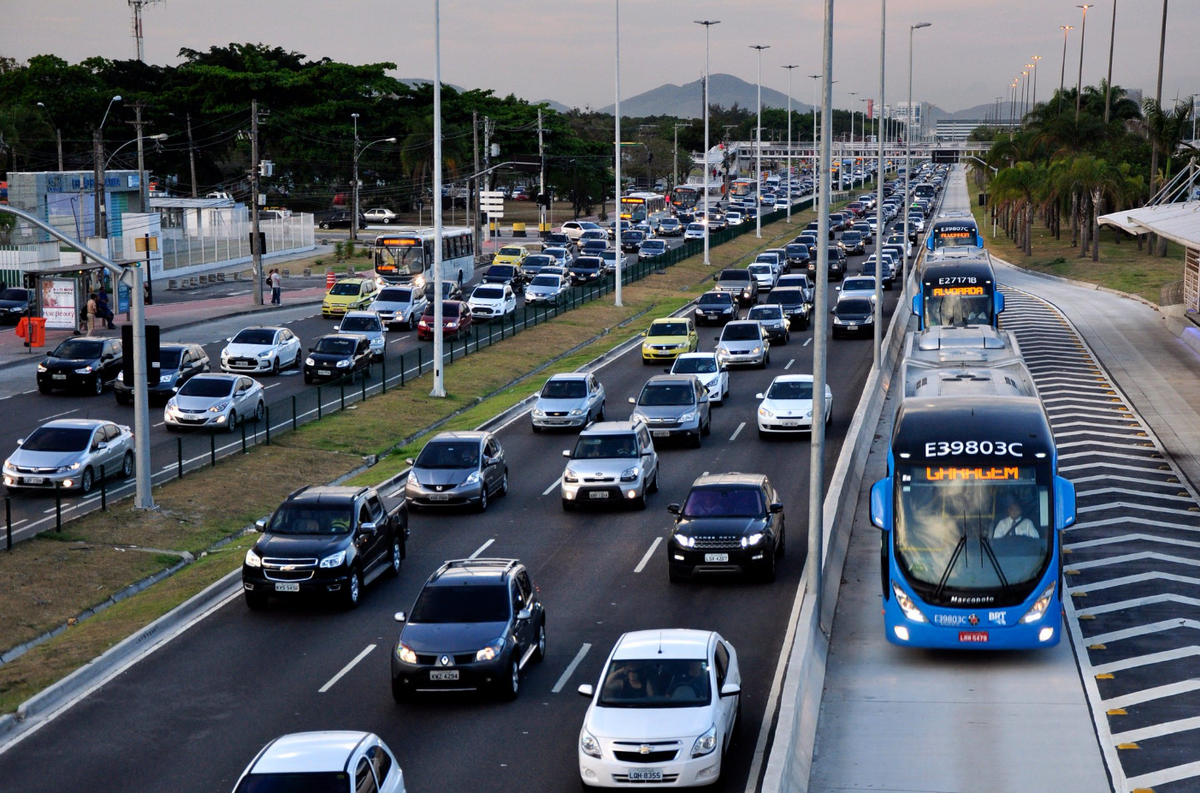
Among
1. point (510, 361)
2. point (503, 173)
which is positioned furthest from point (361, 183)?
point (510, 361)

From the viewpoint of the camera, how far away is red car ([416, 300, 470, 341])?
53.8 m

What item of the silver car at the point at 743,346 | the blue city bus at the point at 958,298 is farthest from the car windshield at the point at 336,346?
the blue city bus at the point at 958,298

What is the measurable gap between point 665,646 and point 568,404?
875 inches

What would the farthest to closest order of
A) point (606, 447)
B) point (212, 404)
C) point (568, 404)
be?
point (568, 404) < point (212, 404) < point (606, 447)

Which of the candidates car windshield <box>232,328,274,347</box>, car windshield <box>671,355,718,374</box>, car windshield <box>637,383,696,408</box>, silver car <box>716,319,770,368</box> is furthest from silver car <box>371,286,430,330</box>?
car windshield <box>637,383,696,408</box>

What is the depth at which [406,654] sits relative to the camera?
60.2ft

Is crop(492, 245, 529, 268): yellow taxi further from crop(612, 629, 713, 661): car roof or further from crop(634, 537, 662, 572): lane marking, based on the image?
crop(612, 629, 713, 661): car roof

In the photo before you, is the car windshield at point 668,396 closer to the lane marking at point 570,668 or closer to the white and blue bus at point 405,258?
the lane marking at point 570,668

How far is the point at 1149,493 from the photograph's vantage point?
29000 millimetres

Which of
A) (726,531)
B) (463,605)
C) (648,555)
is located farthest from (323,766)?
(648,555)

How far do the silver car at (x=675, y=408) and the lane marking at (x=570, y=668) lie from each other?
14225mm

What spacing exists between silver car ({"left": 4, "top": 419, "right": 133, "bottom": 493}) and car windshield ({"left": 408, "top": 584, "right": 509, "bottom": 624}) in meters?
15.4

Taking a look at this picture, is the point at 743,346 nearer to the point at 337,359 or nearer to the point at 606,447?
the point at 337,359

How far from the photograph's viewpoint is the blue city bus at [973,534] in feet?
61.6
